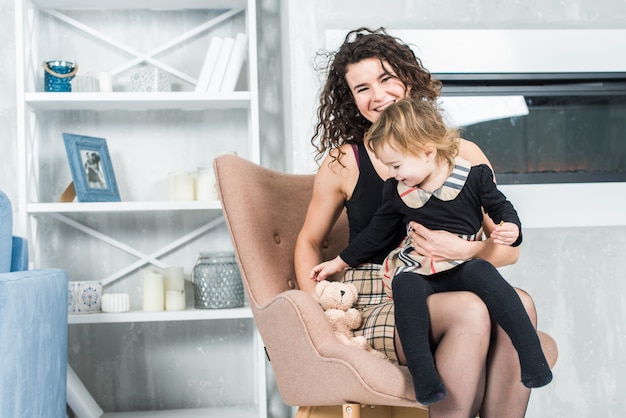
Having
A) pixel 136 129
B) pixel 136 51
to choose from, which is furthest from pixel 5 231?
pixel 136 51

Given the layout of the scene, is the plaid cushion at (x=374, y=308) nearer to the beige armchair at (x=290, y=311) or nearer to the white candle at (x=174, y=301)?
the beige armchair at (x=290, y=311)

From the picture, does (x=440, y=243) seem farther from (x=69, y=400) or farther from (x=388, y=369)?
(x=69, y=400)

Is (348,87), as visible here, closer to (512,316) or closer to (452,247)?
(452,247)

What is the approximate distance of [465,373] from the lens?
1.43 m

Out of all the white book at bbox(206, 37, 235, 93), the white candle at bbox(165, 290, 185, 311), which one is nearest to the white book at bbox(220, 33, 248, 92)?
the white book at bbox(206, 37, 235, 93)

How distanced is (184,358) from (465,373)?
1851 millimetres

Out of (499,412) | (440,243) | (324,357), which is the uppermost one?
(440,243)

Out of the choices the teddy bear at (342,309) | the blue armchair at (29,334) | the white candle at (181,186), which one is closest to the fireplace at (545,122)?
the white candle at (181,186)

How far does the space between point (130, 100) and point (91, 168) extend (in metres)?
0.29

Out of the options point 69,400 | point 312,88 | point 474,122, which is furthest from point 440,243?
point 69,400

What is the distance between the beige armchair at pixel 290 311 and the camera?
1.47m

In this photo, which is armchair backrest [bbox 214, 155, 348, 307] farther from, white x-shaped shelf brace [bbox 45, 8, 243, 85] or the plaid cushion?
white x-shaped shelf brace [bbox 45, 8, 243, 85]

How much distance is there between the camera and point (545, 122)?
3043 mm

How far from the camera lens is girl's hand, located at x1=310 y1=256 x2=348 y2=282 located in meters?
1.83
